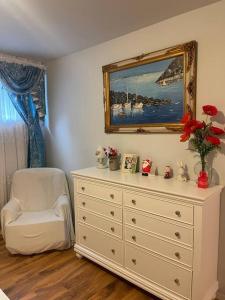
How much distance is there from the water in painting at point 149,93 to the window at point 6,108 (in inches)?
58.4

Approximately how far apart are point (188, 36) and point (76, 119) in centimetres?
168

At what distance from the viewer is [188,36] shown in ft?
6.68

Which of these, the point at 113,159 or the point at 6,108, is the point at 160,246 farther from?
the point at 6,108

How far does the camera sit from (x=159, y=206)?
1920 mm

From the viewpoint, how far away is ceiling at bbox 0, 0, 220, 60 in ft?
6.07

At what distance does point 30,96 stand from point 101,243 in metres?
2.20

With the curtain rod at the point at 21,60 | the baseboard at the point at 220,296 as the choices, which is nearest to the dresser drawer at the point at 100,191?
the baseboard at the point at 220,296

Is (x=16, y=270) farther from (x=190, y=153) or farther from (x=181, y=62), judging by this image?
(x=181, y=62)

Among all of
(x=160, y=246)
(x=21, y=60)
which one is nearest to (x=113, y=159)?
(x=160, y=246)

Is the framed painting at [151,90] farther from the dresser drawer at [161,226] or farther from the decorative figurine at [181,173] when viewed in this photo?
the dresser drawer at [161,226]

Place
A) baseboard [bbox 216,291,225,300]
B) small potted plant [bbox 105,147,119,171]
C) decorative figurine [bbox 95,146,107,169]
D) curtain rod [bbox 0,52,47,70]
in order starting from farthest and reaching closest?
curtain rod [bbox 0,52,47,70] < decorative figurine [bbox 95,146,107,169] < small potted plant [bbox 105,147,119,171] < baseboard [bbox 216,291,225,300]

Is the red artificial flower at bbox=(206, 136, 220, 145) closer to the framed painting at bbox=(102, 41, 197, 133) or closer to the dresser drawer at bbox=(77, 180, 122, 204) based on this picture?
the framed painting at bbox=(102, 41, 197, 133)

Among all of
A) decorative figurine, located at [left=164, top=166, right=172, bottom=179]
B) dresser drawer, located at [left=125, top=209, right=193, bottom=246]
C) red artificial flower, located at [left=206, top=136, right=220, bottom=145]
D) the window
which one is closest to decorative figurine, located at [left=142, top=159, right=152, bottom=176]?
decorative figurine, located at [left=164, top=166, right=172, bottom=179]

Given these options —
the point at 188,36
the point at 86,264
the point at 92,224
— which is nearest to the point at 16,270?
the point at 86,264
